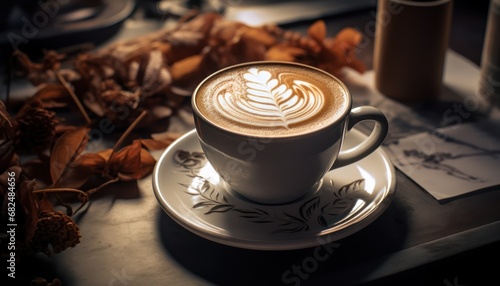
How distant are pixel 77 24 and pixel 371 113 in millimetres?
714

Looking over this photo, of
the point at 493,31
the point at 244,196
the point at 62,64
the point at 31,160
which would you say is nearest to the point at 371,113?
the point at 244,196

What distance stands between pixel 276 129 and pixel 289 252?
13cm

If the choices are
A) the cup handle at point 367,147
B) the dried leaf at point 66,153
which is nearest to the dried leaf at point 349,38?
the cup handle at point 367,147

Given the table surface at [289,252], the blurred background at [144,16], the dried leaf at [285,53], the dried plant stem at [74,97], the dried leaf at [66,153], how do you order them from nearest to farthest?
the table surface at [289,252] → the dried leaf at [66,153] → the dried plant stem at [74,97] → the dried leaf at [285,53] → the blurred background at [144,16]

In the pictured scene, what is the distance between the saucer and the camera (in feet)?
2.03

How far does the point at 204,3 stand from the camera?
1329mm

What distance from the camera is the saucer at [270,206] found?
2.03 feet

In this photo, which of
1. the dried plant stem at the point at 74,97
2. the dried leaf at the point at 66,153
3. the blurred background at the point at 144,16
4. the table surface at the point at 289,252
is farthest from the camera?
the blurred background at the point at 144,16

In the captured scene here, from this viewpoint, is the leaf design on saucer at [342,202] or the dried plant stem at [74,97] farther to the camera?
the dried plant stem at [74,97]

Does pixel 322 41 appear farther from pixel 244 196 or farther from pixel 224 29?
pixel 244 196

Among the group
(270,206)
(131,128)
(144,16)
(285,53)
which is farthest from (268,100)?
(144,16)

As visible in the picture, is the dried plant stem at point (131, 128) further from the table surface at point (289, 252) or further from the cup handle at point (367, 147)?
the cup handle at point (367, 147)

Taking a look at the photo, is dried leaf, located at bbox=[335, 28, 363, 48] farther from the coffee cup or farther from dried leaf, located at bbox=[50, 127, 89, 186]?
dried leaf, located at bbox=[50, 127, 89, 186]

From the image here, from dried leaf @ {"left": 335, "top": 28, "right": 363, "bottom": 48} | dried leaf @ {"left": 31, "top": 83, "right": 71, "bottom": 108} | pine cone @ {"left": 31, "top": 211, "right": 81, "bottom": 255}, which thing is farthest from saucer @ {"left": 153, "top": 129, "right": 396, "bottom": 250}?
dried leaf @ {"left": 335, "top": 28, "right": 363, "bottom": 48}
